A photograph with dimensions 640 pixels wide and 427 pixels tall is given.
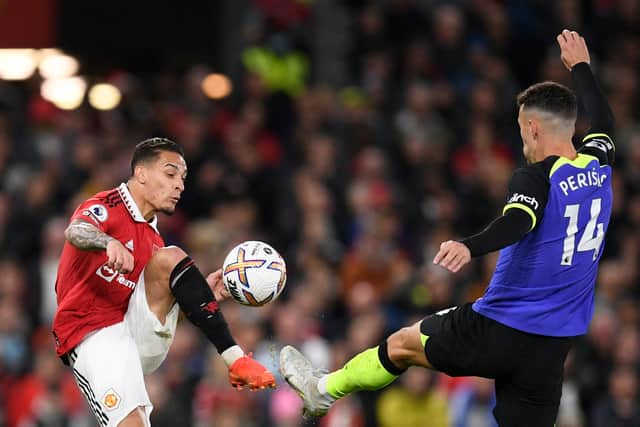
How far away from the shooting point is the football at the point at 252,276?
301 inches

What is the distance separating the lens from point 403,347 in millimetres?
7480

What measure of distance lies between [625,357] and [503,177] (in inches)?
106

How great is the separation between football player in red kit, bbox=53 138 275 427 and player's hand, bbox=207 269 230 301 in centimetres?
38

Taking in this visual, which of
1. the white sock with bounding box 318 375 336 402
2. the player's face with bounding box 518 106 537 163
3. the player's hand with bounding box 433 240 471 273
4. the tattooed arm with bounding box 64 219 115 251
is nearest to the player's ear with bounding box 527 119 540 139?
the player's face with bounding box 518 106 537 163

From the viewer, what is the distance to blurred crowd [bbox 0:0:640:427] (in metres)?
11.5

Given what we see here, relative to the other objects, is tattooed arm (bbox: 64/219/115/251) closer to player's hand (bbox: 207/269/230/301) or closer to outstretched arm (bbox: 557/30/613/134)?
player's hand (bbox: 207/269/230/301)

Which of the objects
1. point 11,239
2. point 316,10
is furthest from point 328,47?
point 11,239

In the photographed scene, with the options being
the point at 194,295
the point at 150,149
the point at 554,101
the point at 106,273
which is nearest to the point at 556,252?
the point at 554,101

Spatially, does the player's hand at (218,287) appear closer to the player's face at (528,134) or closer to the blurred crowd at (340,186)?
the player's face at (528,134)

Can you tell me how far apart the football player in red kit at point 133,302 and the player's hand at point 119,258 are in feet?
Result: 1.00

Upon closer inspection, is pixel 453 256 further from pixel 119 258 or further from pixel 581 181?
pixel 119 258

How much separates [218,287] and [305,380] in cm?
76

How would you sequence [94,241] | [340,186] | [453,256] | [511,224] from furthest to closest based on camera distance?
→ [340,186]
[94,241]
[511,224]
[453,256]

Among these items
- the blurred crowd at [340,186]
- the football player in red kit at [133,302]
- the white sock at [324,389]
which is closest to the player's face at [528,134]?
the white sock at [324,389]
